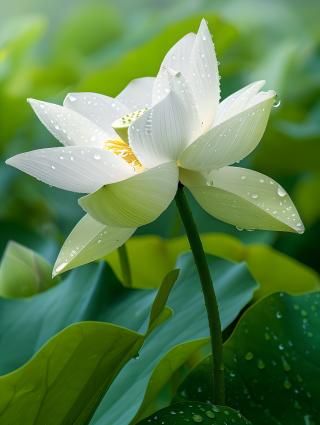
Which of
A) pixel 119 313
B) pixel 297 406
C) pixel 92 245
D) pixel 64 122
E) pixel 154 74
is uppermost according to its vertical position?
pixel 154 74

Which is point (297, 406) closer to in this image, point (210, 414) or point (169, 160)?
point (210, 414)

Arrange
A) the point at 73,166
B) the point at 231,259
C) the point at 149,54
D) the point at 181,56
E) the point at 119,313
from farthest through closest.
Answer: the point at 149,54
the point at 231,259
the point at 119,313
the point at 181,56
the point at 73,166

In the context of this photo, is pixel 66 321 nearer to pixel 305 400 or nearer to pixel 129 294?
pixel 129 294

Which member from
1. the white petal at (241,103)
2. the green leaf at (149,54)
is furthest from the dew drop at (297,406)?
the green leaf at (149,54)

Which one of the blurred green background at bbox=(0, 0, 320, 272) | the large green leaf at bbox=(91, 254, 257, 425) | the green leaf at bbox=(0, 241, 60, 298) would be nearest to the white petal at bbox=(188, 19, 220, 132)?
the large green leaf at bbox=(91, 254, 257, 425)

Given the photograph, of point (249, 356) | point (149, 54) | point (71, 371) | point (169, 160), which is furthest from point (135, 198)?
point (149, 54)

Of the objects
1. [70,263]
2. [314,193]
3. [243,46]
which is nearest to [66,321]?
[70,263]

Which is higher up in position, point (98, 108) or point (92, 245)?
point (98, 108)
